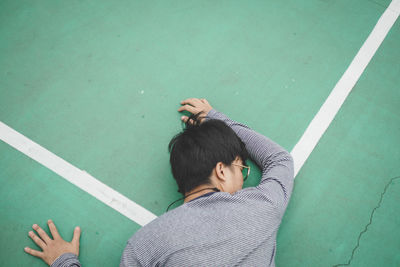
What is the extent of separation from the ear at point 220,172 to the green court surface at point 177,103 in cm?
44

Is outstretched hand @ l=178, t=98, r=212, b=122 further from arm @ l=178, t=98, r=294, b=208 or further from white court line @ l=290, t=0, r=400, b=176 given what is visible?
white court line @ l=290, t=0, r=400, b=176

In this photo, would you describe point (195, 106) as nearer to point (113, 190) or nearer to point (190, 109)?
point (190, 109)

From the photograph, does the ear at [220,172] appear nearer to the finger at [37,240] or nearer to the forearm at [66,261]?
the forearm at [66,261]

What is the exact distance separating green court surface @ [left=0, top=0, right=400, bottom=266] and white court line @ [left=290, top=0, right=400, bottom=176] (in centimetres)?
5

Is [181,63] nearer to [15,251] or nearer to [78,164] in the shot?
[78,164]

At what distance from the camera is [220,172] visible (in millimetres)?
1559

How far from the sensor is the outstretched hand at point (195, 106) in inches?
78.0

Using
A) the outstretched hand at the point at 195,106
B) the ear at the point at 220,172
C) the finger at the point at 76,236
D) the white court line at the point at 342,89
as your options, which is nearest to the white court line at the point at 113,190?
the white court line at the point at 342,89

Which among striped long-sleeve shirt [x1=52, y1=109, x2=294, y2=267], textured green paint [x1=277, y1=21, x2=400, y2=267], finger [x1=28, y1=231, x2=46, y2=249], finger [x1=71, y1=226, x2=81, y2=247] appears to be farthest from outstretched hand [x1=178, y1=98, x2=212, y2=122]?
finger [x1=28, y1=231, x2=46, y2=249]

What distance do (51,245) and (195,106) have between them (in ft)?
4.89

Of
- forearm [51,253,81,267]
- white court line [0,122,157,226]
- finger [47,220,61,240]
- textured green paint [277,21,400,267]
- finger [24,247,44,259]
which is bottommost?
finger [24,247,44,259]

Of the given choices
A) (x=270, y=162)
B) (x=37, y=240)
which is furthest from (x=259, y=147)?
(x=37, y=240)

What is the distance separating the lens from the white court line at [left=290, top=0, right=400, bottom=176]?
78.2 inches

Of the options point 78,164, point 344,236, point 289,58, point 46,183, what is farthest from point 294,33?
point 46,183
